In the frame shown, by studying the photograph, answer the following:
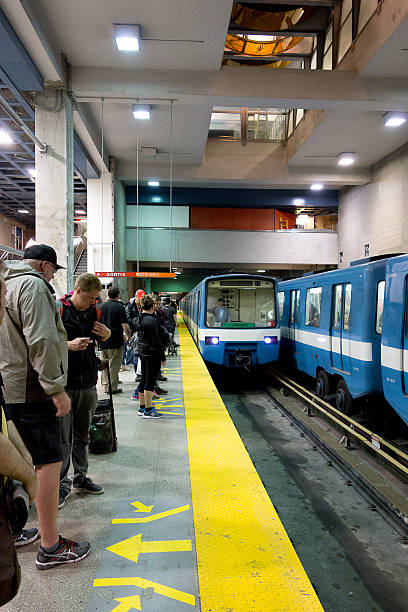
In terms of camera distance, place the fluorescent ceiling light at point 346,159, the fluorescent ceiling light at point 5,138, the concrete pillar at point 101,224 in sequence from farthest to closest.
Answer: the concrete pillar at point 101,224 < the fluorescent ceiling light at point 346,159 < the fluorescent ceiling light at point 5,138

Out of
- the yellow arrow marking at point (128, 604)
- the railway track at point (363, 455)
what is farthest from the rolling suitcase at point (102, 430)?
the railway track at point (363, 455)

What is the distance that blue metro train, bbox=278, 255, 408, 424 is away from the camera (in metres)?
5.35

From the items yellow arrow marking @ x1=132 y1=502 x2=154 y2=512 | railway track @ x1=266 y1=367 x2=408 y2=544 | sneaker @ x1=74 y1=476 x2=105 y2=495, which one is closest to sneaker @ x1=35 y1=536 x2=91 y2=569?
yellow arrow marking @ x1=132 y1=502 x2=154 y2=512

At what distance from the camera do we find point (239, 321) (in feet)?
34.8

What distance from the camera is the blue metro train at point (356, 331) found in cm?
535

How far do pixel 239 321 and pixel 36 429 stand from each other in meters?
8.39

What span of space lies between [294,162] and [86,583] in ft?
55.2

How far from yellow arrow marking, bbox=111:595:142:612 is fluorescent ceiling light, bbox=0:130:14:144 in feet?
44.0

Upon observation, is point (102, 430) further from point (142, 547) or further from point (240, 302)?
point (240, 302)

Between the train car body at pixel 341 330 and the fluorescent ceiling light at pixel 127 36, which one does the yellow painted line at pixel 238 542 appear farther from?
the fluorescent ceiling light at pixel 127 36

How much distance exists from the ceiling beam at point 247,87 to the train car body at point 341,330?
14.9ft

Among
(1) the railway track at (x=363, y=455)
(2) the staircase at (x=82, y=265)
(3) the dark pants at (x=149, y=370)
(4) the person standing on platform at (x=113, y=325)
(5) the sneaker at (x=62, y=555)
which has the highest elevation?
(2) the staircase at (x=82, y=265)

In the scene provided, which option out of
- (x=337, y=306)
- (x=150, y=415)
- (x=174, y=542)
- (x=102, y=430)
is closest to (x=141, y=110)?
(x=337, y=306)

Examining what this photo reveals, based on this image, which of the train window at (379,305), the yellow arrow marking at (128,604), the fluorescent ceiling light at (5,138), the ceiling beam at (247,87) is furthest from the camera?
the fluorescent ceiling light at (5,138)
